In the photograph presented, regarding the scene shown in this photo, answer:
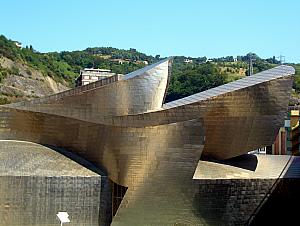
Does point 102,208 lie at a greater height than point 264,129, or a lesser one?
lesser

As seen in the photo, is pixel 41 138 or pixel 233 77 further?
pixel 233 77

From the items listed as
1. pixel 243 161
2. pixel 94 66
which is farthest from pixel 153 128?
pixel 94 66

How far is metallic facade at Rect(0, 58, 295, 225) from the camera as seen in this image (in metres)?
17.9

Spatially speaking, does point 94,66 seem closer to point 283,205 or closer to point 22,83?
point 22,83

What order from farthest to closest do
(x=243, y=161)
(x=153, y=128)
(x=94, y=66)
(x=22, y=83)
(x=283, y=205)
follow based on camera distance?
(x=94, y=66)
(x=22, y=83)
(x=243, y=161)
(x=283, y=205)
(x=153, y=128)

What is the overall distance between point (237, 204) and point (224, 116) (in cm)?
344

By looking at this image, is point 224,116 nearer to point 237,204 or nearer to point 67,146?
point 237,204

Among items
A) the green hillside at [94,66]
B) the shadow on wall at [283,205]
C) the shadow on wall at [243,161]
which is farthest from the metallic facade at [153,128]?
the green hillside at [94,66]

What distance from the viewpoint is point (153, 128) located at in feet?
58.7

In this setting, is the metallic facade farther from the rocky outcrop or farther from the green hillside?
the rocky outcrop

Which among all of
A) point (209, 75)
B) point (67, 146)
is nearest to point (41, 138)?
point (67, 146)

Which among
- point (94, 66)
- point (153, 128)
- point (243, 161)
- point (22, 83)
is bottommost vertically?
point (243, 161)

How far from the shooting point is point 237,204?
18500mm

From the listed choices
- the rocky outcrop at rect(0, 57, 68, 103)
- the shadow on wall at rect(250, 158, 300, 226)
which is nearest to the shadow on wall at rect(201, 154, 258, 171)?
the shadow on wall at rect(250, 158, 300, 226)
